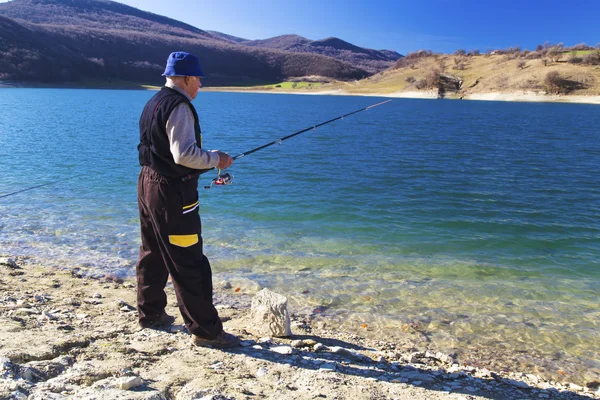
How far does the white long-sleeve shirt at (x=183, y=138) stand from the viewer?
3699 mm

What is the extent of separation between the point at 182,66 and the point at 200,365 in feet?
8.19

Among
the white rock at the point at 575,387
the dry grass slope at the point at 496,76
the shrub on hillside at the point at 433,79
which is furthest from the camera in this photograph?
the shrub on hillside at the point at 433,79

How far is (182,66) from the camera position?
3.88 meters

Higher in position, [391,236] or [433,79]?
[433,79]

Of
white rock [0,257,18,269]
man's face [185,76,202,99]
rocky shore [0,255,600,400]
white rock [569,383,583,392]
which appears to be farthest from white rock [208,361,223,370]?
white rock [0,257,18,269]

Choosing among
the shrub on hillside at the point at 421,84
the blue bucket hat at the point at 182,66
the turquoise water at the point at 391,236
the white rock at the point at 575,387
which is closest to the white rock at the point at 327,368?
the turquoise water at the point at 391,236

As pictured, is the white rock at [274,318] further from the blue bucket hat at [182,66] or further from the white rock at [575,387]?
the white rock at [575,387]

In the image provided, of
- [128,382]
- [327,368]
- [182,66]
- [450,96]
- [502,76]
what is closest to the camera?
[128,382]

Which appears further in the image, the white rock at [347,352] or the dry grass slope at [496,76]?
the dry grass slope at [496,76]

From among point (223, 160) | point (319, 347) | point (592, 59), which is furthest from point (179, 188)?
point (592, 59)

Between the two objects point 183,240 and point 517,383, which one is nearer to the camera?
point 183,240

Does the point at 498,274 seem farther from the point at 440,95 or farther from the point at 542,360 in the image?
the point at 440,95

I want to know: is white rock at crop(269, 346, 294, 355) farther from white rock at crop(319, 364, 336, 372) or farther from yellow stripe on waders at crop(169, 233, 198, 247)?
yellow stripe on waders at crop(169, 233, 198, 247)

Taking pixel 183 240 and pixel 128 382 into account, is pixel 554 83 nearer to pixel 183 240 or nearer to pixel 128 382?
pixel 183 240
